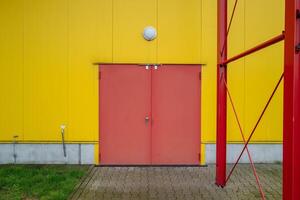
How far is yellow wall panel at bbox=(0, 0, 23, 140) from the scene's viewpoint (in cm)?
916

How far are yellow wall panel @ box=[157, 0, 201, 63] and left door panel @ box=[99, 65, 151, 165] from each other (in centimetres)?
75

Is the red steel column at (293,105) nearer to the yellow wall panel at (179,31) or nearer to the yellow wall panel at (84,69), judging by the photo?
the yellow wall panel at (179,31)

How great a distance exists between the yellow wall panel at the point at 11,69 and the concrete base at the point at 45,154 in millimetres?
308

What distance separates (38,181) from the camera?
7617mm

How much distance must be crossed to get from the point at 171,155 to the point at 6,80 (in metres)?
4.26

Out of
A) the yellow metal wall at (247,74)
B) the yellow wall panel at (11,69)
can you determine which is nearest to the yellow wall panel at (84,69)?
the yellow wall panel at (11,69)

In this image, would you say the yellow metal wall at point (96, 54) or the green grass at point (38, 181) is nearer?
the green grass at point (38, 181)

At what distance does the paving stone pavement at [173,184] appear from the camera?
675 cm

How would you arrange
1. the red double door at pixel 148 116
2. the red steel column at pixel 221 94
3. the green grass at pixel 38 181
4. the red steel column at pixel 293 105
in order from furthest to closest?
1. the red double door at pixel 148 116
2. the red steel column at pixel 221 94
3. the green grass at pixel 38 181
4. the red steel column at pixel 293 105

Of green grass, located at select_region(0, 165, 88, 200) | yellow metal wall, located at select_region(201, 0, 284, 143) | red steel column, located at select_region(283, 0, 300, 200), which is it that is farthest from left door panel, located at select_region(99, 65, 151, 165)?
red steel column, located at select_region(283, 0, 300, 200)

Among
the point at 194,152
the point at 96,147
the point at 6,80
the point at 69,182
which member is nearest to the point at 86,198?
the point at 69,182

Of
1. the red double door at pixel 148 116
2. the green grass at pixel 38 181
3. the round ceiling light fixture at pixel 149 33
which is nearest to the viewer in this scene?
the green grass at pixel 38 181

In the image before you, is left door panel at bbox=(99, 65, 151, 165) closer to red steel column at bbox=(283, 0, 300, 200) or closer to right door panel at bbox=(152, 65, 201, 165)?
right door panel at bbox=(152, 65, 201, 165)

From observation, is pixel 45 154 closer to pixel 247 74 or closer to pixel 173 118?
pixel 173 118
